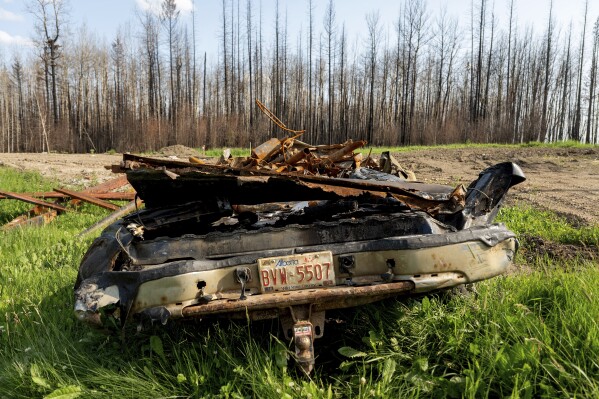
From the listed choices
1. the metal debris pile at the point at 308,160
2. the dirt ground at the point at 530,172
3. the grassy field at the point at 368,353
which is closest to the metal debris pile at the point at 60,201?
the dirt ground at the point at 530,172

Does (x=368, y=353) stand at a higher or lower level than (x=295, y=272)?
lower

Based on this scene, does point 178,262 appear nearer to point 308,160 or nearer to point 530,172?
point 308,160

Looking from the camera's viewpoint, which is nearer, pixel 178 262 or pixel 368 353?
pixel 178 262

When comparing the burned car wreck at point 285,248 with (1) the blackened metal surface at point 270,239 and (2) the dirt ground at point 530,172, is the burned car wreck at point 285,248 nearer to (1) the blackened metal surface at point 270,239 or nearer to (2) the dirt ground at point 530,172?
(1) the blackened metal surface at point 270,239

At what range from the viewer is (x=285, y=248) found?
2.17 metres

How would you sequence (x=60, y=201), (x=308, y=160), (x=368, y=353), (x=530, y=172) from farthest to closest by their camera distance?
(x=530, y=172) → (x=60, y=201) → (x=308, y=160) → (x=368, y=353)

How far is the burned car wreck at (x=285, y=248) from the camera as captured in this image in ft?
6.36

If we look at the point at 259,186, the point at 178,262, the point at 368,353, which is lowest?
the point at 368,353

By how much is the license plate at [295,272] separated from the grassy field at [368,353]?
1.24ft

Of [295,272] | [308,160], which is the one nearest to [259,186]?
[295,272]

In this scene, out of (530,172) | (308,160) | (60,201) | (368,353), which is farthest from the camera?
(530,172)

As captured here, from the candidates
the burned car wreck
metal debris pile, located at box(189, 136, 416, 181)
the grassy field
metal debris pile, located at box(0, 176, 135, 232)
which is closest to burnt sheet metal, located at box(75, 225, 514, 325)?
the burned car wreck

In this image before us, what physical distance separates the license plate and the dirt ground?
5.14 metres

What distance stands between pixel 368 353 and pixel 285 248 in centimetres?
75
